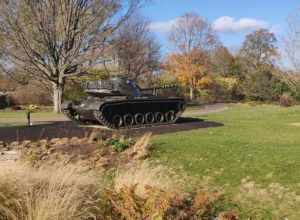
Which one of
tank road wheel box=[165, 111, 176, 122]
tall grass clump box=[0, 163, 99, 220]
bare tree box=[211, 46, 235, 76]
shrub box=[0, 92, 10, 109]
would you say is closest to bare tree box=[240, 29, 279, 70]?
bare tree box=[211, 46, 235, 76]

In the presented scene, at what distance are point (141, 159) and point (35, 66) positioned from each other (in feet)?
71.3

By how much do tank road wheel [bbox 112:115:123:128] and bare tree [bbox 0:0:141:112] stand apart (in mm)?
14542

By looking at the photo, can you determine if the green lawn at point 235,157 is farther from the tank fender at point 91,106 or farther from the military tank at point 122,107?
the military tank at point 122,107

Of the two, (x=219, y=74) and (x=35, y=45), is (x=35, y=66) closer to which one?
(x=35, y=45)

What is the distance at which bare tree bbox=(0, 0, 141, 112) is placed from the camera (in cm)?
2781

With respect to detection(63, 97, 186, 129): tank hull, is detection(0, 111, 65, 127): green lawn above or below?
below

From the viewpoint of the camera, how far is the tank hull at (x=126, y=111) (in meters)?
14.9

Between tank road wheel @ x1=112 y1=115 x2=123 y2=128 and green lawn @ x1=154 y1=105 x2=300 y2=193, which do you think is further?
tank road wheel @ x1=112 y1=115 x2=123 y2=128

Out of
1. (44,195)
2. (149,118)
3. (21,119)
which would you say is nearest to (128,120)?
(149,118)

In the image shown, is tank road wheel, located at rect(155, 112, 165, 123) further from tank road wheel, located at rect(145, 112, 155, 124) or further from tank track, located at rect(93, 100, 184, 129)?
tank road wheel, located at rect(145, 112, 155, 124)

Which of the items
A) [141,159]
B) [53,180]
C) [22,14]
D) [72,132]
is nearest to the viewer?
[53,180]

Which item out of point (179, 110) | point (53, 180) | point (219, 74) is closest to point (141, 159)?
point (53, 180)

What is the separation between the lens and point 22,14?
27.8 meters

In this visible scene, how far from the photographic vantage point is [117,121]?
15477 mm
